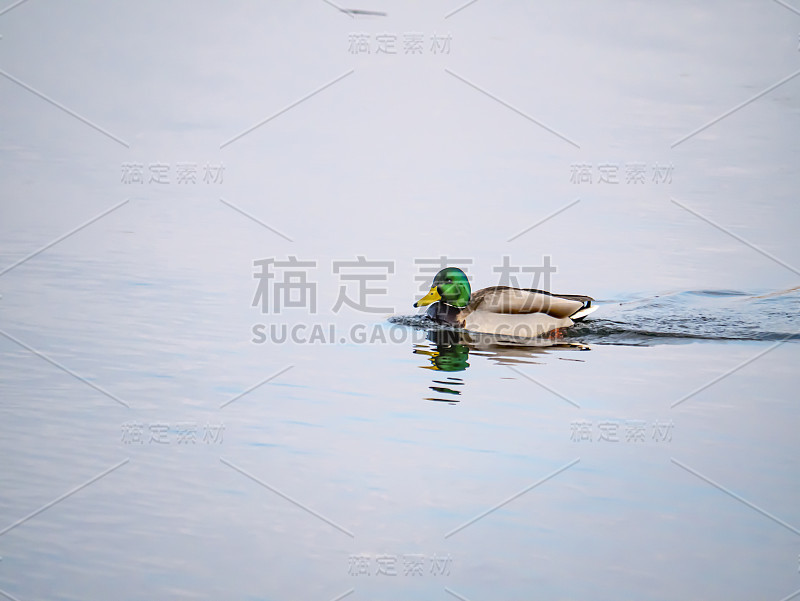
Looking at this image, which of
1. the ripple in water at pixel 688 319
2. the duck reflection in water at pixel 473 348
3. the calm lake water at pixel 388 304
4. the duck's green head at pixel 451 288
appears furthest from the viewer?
the duck's green head at pixel 451 288

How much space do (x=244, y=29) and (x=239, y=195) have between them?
22.9ft

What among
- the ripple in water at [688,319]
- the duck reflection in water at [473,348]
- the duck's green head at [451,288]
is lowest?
the duck reflection in water at [473,348]

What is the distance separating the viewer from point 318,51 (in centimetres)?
1781

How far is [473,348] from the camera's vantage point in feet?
35.3

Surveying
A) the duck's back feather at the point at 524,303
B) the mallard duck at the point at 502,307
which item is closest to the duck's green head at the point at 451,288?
the mallard duck at the point at 502,307

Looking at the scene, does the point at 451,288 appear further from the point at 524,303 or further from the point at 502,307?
the point at 524,303

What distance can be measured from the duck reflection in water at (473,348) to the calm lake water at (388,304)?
0.06m

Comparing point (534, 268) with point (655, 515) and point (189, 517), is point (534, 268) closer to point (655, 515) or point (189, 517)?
point (655, 515)

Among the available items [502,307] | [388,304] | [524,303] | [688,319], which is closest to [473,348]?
[502,307]

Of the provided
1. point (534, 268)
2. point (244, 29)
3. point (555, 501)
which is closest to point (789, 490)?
point (555, 501)

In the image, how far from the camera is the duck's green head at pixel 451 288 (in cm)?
1120

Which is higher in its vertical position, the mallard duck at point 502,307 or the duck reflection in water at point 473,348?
the mallard duck at point 502,307

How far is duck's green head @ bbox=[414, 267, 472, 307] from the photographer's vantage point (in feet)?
36.7

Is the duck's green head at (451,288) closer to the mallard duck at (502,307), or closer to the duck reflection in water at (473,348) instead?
the mallard duck at (502,307)
